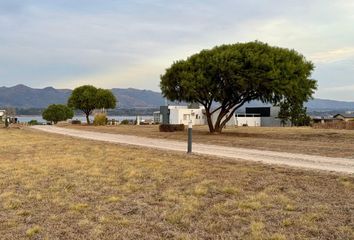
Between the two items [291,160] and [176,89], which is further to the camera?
[176,89]

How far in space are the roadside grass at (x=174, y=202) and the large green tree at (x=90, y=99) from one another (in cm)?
6823

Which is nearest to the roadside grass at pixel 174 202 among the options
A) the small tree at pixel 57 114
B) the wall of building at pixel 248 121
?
the wall of building at pixel 248 121

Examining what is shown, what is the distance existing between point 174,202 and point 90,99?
74.3 metres

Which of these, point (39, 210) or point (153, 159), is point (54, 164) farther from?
point (39, 210)

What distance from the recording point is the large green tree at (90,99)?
82.1 metres

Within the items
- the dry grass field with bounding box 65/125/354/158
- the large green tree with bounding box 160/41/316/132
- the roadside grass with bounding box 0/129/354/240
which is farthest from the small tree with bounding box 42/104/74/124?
the roadside grass with bounding box 0/129/354/240

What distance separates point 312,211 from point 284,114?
236ft

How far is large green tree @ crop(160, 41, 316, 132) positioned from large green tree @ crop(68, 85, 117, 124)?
45.8m

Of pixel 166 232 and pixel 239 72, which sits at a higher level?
pixel 239 72

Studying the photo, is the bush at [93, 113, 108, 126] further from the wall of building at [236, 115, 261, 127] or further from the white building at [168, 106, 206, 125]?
the wall of building at [236, 115, 261, 127]

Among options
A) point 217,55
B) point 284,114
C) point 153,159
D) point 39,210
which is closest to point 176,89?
point 217,55

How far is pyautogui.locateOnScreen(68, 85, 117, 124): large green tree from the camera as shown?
82125 mm

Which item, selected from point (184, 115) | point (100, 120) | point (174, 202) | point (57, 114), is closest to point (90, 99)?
point (100, 120)

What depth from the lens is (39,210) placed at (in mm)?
8742
